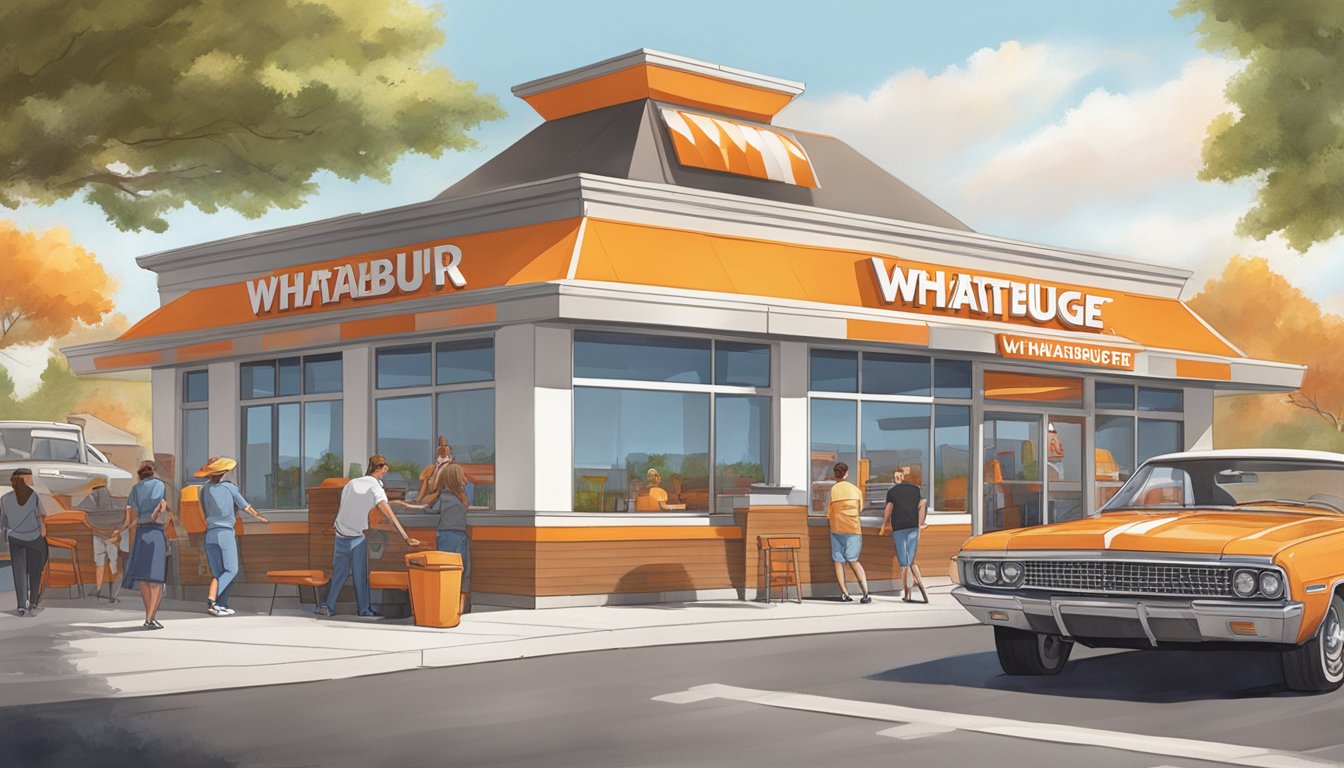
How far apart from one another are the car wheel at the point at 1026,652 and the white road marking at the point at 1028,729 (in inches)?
64.8

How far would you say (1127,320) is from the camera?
86.8ft

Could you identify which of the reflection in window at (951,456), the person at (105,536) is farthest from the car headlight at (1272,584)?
the person at (105,536)

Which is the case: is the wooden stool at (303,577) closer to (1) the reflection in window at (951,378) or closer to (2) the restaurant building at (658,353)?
(2) the restaurant building at (658,353)

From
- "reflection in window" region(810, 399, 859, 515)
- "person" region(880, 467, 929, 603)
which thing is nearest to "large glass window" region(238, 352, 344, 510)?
"reflection in window" region(810, 399, 859, 515)

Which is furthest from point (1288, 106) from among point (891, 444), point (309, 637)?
point (309, 637)

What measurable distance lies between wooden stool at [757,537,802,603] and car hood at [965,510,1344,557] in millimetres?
8294

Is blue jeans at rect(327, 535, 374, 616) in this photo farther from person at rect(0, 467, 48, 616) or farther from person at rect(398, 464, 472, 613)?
person at rect(0, 467, 48, 616)

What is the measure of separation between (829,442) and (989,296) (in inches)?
146

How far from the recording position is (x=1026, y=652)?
12.3 meters

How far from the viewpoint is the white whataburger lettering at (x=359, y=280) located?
20.7 metres

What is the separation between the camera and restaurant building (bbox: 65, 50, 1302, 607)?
19.9 meters

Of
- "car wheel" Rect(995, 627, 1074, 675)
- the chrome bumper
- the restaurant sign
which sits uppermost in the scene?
the restaurant sign

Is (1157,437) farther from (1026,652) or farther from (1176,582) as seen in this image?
(1176,582)

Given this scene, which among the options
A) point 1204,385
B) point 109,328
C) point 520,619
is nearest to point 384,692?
point 520,619
